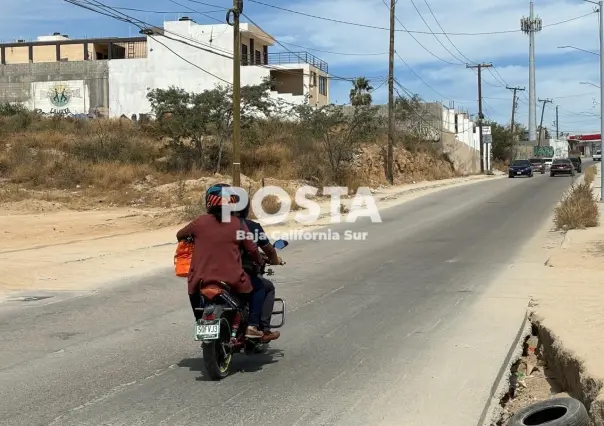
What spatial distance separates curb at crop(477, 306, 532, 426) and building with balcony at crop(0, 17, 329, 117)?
46.9 m

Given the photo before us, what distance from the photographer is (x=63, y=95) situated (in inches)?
2334

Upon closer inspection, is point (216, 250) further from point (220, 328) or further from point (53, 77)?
point (53, 77)

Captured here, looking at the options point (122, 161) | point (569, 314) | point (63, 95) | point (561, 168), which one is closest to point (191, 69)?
point (63, 95)

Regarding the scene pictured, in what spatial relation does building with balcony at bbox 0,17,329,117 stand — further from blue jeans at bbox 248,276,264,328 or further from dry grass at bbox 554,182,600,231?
blue jeans at bbox 248,276,264,328

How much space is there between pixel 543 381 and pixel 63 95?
194 ft

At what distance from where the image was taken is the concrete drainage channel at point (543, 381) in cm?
498

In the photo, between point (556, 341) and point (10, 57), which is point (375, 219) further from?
point (10, 57)

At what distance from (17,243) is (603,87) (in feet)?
70.7

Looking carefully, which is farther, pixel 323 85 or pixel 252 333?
pixel 323 85

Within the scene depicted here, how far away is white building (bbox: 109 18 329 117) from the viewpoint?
56.1m

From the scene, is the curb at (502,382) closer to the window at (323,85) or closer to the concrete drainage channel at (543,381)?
the concrete drainage channel at (543,381)

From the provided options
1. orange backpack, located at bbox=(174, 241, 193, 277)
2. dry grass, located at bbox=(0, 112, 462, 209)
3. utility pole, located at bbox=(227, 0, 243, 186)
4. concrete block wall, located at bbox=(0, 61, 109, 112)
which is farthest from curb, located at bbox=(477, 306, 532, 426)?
concrete block wall, located at bbox=(0, 61, 109, 112)

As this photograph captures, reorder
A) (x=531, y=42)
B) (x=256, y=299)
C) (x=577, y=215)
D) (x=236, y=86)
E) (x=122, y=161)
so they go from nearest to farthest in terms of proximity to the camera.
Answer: (x=256, y=299) < (x=577, y=215) < (x=236, y=86) < (x=122, y=161) < (x=531, y=42)

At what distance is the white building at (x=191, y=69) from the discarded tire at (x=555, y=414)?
51.5 meters
